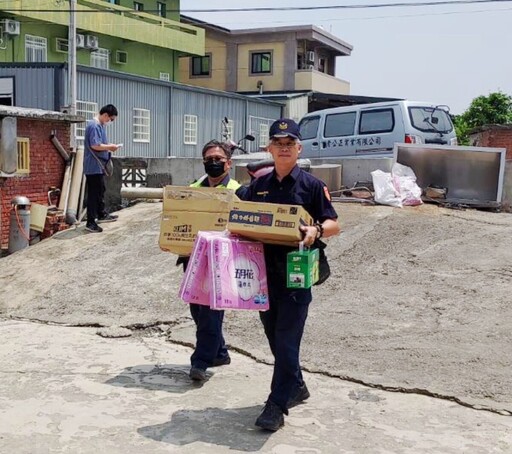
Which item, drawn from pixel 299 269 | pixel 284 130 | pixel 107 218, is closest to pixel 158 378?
pixel 299 269

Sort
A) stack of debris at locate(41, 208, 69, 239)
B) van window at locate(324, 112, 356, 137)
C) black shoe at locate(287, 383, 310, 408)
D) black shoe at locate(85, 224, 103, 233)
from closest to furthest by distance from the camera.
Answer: black shoe at locate(287, 383, 310, 408) < black shoe at locate(85, 224, 103, 233) < stack of debris at locate(41, 208, 69, 239) < van window at locate(324, 112, 356, 137)

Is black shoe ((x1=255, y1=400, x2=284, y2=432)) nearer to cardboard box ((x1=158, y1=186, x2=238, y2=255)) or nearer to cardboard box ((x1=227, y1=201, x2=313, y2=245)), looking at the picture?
cardboard box ((x1=227, y1=201, x2=313, y2=245))

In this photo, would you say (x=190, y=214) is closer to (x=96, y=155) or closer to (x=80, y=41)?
(x=96, y=155)

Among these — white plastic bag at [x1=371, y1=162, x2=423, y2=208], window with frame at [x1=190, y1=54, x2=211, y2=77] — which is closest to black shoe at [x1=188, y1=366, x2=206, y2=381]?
white plastic bag at [x1=371, y1=162, x2=423, y2=208]

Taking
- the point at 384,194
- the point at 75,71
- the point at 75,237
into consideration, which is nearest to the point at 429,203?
the point at 384,194

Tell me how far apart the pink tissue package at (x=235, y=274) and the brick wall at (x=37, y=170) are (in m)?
6.98

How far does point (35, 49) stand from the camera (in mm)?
28766

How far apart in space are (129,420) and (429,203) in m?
7.92

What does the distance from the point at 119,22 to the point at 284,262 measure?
1168 inches

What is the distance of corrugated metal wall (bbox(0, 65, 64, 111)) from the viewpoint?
69.8 feet

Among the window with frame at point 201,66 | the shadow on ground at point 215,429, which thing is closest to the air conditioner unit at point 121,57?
the window with frame at point 201,66

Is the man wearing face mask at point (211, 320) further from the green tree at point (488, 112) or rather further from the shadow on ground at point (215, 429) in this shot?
the green tree at point (488, 112)

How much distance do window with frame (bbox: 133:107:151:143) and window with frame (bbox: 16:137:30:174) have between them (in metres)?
13.7

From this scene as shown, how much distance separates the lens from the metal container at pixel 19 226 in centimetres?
1038
